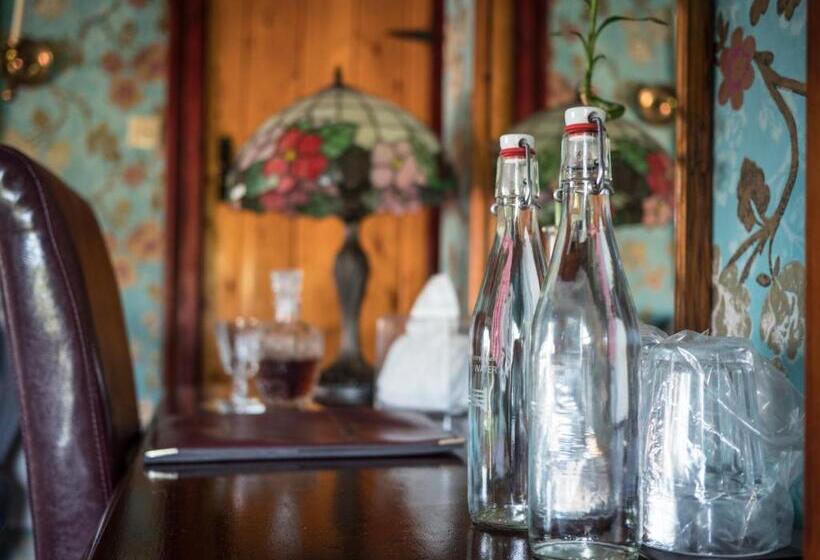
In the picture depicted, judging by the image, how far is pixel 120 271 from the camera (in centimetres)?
265

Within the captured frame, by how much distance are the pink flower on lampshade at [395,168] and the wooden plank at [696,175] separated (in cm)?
92

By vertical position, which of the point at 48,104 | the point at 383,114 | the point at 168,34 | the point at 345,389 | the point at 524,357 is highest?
the point at 168,34

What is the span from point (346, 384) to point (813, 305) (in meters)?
1.26

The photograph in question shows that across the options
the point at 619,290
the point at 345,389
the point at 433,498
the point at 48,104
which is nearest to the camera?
the point at 619,290

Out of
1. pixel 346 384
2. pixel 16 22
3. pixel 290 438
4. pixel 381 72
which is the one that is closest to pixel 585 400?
pixel 290 438

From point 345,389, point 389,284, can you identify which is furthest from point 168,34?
point 345,389

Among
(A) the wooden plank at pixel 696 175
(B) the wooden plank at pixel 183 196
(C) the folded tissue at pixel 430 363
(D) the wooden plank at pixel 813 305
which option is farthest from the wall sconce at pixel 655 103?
(D) the wooden plank at pixel 813 305

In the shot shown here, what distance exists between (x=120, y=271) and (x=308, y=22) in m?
0.90

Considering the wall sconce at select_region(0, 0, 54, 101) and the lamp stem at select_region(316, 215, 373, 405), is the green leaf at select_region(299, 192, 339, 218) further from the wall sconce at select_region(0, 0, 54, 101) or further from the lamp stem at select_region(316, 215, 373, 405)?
the wall sconce at select_region(0, 0, 54, 101)

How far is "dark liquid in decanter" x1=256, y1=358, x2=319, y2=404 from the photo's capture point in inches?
60.9

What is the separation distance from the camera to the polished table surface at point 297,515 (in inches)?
22.5

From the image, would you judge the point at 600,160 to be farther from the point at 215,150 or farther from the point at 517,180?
the point at 215,150

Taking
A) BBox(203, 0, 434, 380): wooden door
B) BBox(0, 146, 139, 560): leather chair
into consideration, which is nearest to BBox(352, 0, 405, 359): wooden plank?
BBox(203, 0, 434, 380): wooden door

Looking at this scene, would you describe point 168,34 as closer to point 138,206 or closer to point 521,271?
point 138,206
